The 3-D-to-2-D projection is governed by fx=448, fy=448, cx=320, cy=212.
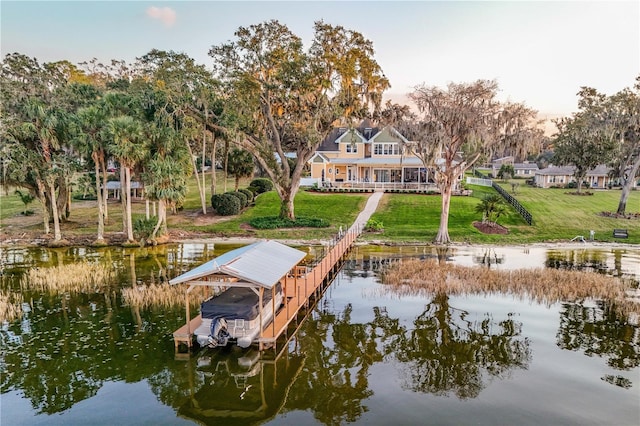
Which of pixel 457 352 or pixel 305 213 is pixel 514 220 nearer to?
pixel 305 213

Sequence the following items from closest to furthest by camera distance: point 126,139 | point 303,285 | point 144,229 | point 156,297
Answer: point 156,297 → point 303,285 → point 126,139 → point 144,229

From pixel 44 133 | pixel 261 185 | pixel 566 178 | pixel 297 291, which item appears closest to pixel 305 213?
pixel 261 185

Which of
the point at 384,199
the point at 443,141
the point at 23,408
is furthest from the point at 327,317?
the point at 384,199

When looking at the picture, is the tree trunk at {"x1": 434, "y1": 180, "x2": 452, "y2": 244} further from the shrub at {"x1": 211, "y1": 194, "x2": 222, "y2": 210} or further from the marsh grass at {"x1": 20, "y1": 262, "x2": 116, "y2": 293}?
the marsh grass at {"x1": 20, "y1": 262, "x2": 116, "y2": 293}

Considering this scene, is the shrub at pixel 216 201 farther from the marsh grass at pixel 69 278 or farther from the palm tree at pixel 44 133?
the marsh grass at pixel 69 278

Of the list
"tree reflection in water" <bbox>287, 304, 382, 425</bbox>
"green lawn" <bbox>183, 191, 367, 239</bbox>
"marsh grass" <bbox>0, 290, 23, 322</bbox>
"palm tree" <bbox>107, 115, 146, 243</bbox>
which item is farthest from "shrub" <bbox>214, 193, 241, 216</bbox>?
"tree reflection in water" <bbox>287, 304, 382, 425</bbox>

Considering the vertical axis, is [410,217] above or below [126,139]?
below
